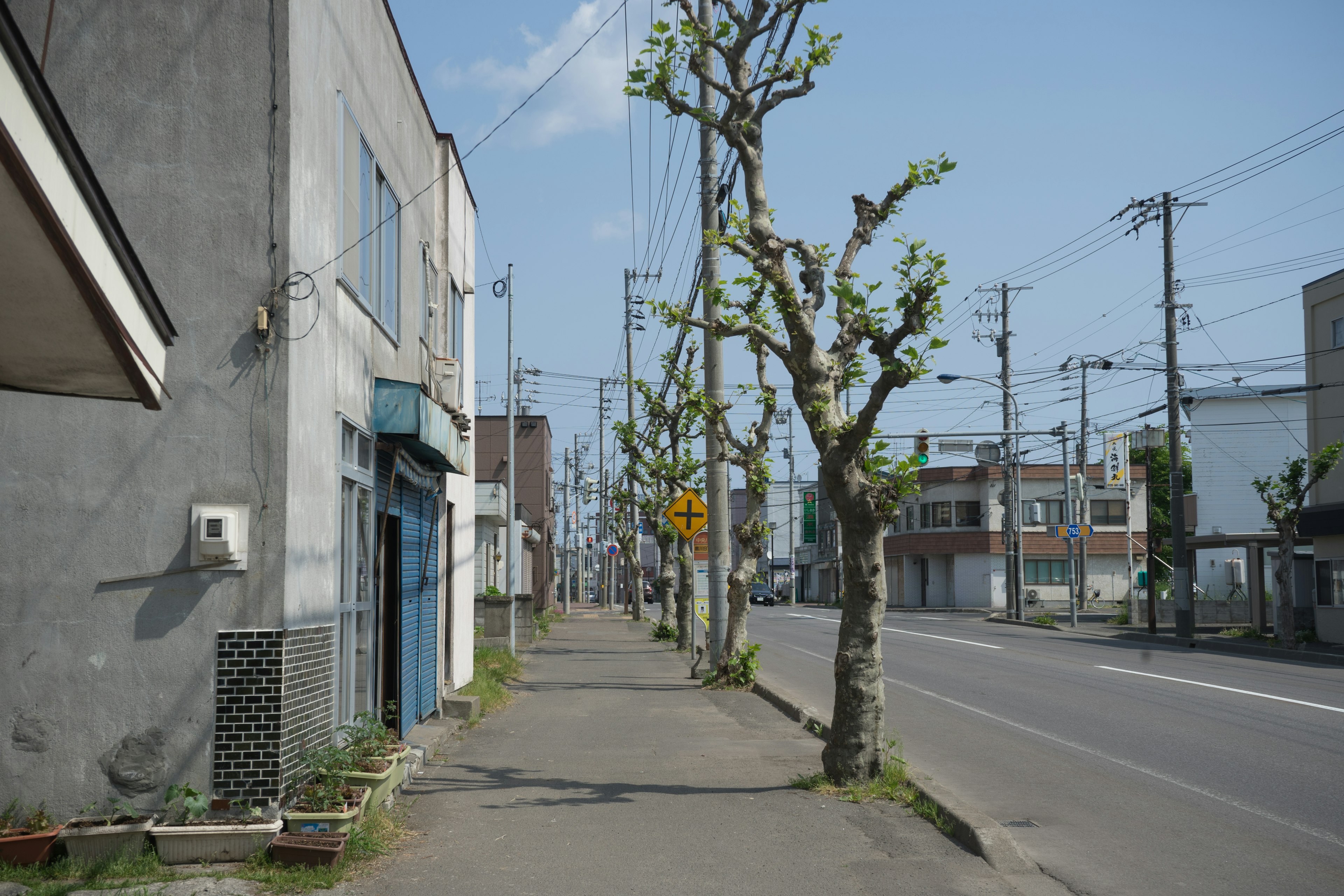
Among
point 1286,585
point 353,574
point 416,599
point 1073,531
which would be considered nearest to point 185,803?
point 353,574

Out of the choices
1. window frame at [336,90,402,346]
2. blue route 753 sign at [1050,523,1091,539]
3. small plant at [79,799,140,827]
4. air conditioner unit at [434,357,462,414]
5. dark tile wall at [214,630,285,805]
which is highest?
window frame at [336,90,402,346]

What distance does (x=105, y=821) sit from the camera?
655 cm

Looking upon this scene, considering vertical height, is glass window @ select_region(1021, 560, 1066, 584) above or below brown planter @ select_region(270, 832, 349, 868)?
below

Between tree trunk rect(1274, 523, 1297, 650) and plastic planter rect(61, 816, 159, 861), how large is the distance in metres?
26.9

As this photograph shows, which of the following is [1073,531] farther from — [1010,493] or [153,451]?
[153,451]

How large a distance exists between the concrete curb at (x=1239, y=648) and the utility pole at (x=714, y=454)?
13.4 metres

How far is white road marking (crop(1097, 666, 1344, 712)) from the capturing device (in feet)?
47.5

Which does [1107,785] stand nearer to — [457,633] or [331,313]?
[331,313]

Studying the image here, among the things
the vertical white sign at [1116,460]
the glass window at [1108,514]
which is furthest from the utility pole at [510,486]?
the glass window at [1108,514]

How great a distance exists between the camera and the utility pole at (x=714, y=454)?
18.6 metres

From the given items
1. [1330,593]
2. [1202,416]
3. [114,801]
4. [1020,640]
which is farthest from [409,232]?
[1202,416]

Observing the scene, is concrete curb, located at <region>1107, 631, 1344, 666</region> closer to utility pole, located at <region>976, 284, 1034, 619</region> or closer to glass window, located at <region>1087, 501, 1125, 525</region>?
utility pole, located at <region>976, 284, 1034, 619</region>

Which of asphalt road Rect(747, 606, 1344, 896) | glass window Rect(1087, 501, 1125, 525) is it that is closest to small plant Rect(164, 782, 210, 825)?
asphalt road Rect(747, 606, 1344, 896)

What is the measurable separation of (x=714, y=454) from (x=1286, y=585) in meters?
16.9
